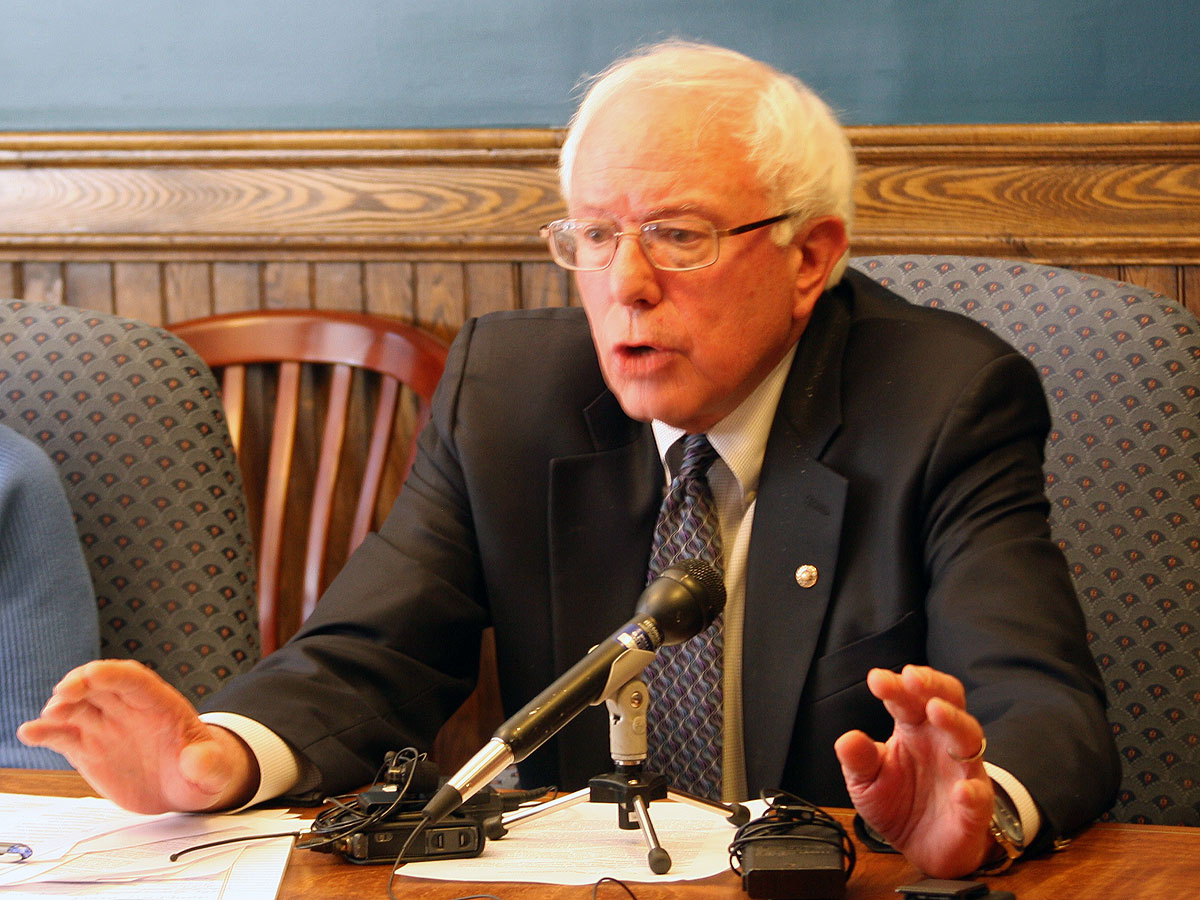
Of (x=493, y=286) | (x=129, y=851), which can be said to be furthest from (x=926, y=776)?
(x=493, y=286)

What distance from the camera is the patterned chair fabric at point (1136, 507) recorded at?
136 cm

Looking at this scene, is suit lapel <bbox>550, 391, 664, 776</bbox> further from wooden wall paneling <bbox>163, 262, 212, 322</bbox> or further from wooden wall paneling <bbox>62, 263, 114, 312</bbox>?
wooden wall paneling <bbox>62, 263, 114, 312</bbox>

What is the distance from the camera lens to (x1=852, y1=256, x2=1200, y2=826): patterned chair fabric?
1362 millimetres

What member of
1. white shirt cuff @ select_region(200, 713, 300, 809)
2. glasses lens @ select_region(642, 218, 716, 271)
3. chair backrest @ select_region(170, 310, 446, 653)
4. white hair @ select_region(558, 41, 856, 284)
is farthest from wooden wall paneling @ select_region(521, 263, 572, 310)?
white shirt cuff @ select_region(200, 713, 300, 809)

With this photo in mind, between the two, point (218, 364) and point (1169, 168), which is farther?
point (218, 364)

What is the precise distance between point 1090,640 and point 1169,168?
977mm

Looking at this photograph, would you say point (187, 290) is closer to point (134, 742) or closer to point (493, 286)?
point (493, 286)

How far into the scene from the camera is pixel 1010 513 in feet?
3.97

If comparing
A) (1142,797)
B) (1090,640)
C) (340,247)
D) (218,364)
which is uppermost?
(340,247)

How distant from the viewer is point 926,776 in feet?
2.72

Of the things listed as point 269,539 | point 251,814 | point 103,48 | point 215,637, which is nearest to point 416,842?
point 251,814

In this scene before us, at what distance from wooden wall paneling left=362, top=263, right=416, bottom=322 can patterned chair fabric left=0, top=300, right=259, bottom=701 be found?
62 cm

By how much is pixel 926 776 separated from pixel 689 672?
478 millimetres

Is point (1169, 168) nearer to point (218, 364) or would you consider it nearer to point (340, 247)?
point (340, 247)
